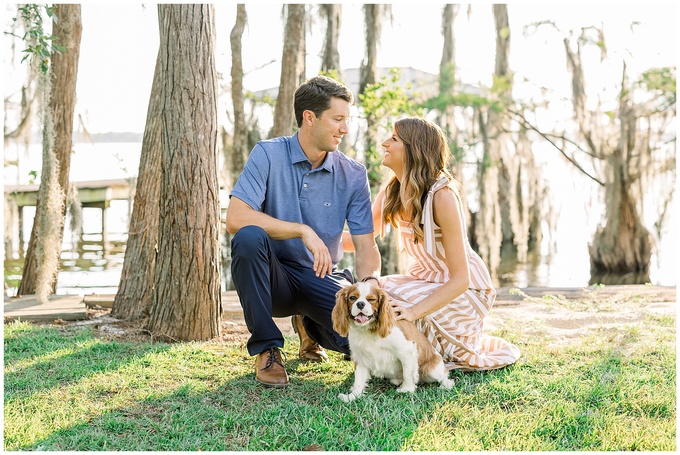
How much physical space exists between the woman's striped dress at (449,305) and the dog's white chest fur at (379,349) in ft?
1.09

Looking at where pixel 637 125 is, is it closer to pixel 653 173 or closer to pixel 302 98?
pixel 653 173

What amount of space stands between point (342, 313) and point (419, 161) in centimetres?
99

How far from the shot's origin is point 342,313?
3.41m

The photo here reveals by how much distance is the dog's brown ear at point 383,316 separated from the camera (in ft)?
11.0

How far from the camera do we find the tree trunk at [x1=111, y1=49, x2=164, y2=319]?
222 inches

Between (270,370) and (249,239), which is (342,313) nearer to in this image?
(270,370)

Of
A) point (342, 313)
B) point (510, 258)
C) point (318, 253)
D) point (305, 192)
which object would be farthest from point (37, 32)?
point (510, 258)

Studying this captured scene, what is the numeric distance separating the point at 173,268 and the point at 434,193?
6.64 feet

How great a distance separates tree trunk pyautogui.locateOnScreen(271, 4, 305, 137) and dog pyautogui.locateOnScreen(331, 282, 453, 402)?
6603 mm

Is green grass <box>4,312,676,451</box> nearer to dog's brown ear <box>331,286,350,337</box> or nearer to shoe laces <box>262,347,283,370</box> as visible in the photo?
shoe laces <box>262,347,283,370</box>

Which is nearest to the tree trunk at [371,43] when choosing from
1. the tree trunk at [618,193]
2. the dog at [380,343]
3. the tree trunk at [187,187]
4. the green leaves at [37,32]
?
the tree trunk at [618,193]

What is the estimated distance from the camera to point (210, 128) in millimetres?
4871

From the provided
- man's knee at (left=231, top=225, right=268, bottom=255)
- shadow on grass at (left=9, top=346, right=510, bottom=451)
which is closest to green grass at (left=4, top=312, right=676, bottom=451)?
shadow on grass at (left=9, top=346, right=510, bottom=451)

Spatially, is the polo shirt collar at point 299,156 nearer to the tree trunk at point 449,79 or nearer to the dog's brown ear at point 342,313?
the dog's brown ear at point 342,313
